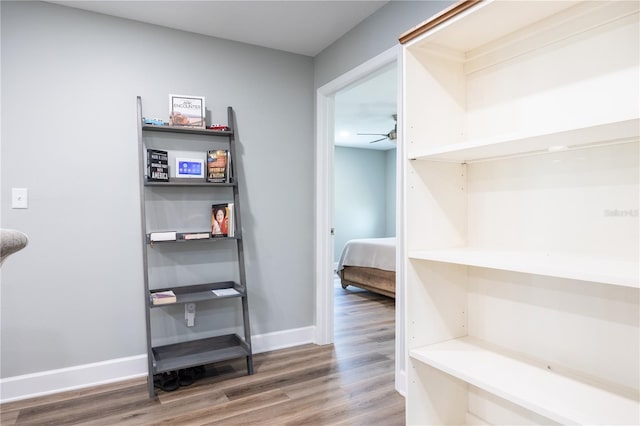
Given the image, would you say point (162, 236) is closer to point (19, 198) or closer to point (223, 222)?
point (223, 222)

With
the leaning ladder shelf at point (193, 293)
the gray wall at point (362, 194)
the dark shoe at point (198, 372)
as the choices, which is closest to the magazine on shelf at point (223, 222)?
the leaning ladder shelf at point (193, 293)

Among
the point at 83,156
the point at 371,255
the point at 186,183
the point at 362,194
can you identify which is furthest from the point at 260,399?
the point at 362,194

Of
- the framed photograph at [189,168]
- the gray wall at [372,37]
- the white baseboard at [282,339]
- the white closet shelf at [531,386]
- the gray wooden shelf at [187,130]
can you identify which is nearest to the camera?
the white closet shelf at [531,386]

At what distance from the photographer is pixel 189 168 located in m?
2.69

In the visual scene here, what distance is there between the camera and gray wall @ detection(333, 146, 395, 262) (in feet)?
25.3

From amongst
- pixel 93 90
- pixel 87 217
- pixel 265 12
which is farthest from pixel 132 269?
pixel 265 12

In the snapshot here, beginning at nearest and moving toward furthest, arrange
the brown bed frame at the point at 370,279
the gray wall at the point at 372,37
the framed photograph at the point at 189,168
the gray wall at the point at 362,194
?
the gray wall at the point at 372,37 → the framed photograph at the point at 189,168 → the brown bed frame at the point at 370,279 → the gray wall at the point at 362,194

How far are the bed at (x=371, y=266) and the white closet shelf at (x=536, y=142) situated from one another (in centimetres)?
336

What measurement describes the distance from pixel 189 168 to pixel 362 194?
5.56 meters

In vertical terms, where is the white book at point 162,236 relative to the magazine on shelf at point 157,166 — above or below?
below

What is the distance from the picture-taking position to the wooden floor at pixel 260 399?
2.07m

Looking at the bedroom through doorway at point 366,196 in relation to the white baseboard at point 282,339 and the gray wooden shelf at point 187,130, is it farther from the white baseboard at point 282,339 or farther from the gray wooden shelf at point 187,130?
the gray wooden shelf at point 187,130

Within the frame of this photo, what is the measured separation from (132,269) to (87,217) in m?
0.43

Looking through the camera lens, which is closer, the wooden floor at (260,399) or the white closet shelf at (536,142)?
the white closet shelf at (536,142)
